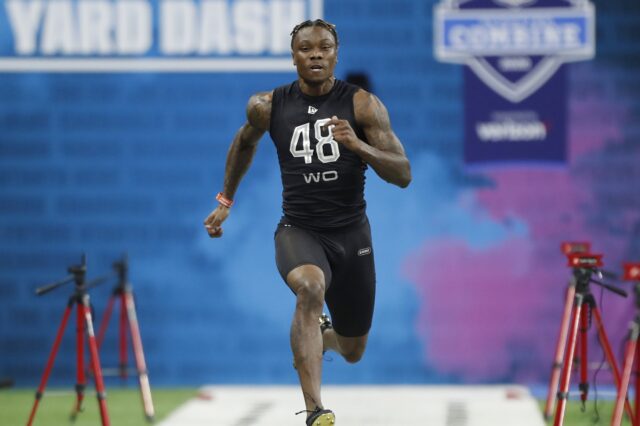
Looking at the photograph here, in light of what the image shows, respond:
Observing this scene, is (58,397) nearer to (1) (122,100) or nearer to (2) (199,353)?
(2) (199,353)

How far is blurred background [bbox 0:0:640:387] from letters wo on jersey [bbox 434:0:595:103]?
0.04 meters

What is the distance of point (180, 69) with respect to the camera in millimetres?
9383

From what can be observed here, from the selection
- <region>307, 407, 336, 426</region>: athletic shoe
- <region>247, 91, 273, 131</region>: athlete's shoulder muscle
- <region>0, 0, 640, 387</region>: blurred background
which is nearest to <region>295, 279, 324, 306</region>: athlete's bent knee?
<region>307, 407, 336, 426</region>: athletic shoe

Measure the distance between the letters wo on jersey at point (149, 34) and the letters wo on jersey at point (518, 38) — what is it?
3.87 ft

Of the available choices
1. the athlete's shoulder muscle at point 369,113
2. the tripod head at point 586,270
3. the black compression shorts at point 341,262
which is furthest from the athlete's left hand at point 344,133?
the tripod head at point 586,270

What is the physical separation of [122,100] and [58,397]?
94.4 inches

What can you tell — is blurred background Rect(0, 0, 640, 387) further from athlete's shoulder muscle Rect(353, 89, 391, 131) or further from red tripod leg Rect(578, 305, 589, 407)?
athlete's shoulder muscle Rect(353, 89, 391, 131)

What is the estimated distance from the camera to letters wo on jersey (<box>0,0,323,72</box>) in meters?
9.31

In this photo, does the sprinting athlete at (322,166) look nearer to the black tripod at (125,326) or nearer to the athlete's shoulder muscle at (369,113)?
the athlete's shoulder muscle at (369,113)

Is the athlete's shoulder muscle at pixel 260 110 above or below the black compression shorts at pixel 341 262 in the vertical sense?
above

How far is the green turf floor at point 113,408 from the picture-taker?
7797 mm

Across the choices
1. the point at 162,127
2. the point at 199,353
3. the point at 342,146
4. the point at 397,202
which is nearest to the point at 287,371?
the point at 199,353

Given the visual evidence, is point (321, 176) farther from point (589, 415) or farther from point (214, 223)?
point (589, 415)

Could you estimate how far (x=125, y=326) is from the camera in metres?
9.36
